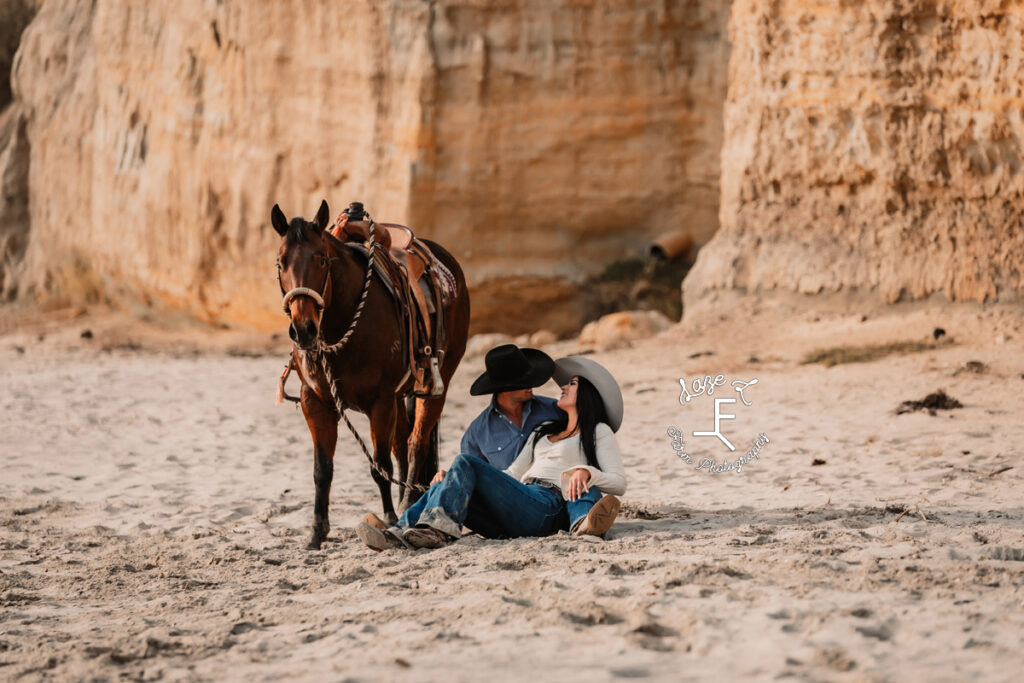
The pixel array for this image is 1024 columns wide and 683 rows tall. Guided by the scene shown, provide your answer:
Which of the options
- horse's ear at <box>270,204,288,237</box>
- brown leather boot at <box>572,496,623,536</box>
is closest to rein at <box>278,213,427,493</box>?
horse's ear at <box>270,204,288,237</box>

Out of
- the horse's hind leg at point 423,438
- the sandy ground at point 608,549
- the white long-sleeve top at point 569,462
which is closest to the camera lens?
the sandy ground at point 608,549

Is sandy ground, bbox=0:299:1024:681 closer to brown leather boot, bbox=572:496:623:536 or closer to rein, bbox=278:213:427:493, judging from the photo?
brown leather boot, bbox=572:496:623:536

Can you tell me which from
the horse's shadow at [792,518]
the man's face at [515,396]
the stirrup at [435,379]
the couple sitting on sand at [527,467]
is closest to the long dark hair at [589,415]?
the couple sitting on sand at [527,467]

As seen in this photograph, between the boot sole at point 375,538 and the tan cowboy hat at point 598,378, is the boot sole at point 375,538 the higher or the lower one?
the lower one

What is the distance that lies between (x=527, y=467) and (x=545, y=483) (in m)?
0.17

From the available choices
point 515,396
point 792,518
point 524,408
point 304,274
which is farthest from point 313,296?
point 792,518

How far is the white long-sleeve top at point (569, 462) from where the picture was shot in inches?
225

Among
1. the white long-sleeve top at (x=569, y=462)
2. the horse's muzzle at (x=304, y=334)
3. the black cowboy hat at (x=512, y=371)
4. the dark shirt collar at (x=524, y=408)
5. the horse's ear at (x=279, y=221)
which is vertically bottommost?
the white long-sleeve top at (x=569, y=462)

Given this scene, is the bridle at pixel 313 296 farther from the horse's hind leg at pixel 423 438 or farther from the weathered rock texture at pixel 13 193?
the weathered rock texture at pixel 13 193

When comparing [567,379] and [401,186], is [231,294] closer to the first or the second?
[401,186]

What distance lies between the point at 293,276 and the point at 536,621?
7.48 ft

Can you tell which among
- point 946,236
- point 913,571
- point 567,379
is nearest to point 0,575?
point 567,379

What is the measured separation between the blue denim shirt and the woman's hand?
1.38 ft

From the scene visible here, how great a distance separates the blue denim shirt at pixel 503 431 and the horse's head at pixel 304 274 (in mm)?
980
